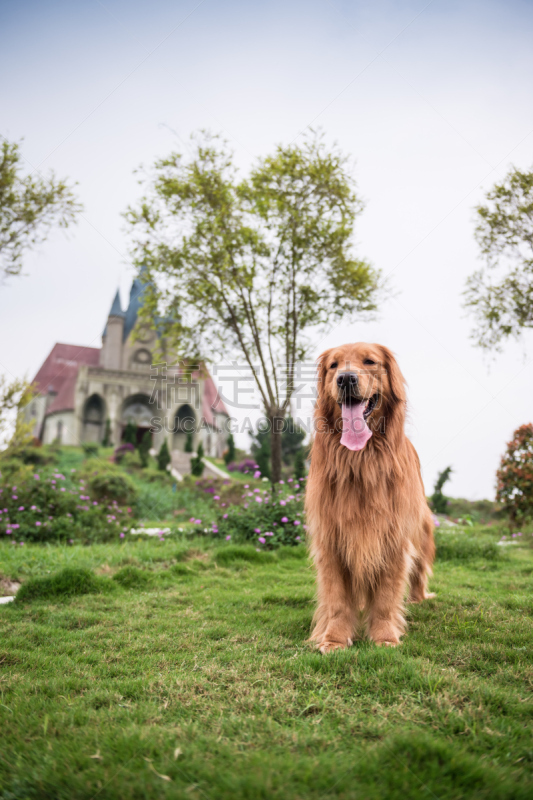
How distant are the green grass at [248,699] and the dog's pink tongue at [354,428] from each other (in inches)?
→ 46.8

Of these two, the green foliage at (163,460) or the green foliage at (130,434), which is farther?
the green foliage at (130,434)

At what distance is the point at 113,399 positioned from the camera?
32344 millimetres

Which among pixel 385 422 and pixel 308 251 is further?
pixel 308 251


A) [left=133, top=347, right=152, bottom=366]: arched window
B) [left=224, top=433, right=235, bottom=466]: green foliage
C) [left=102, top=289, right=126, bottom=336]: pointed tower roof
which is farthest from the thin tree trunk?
[left=102, top=289, right=126, bottom=336]: pointed tower roof

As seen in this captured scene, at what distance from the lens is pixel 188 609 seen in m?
4.03

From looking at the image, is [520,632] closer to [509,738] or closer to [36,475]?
[509,738]

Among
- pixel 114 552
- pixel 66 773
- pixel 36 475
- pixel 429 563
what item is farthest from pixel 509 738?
pixel 36 475

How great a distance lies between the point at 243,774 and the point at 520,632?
238cm

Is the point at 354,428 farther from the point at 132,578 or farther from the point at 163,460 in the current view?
the point at 163,460

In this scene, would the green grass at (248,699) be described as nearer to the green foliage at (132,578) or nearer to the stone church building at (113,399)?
the green foliage at (132,578)

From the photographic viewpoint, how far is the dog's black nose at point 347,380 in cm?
313

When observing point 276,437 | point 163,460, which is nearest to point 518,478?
point 276,437

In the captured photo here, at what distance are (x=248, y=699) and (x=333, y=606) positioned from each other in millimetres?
1086

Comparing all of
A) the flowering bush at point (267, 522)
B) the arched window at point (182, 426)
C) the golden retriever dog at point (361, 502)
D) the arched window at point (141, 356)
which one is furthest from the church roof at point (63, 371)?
the golden retriever dog at point (361, 502)
